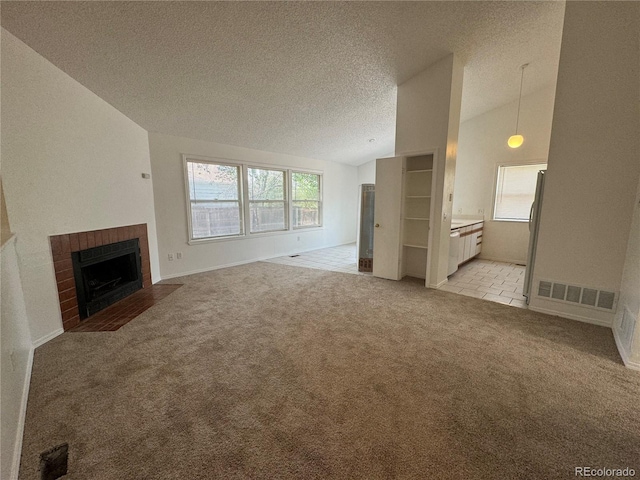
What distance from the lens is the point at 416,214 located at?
4426 mm

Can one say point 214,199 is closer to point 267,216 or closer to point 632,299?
point 267,216

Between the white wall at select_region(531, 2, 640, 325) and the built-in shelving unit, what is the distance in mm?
1572

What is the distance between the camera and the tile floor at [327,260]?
17.0ft

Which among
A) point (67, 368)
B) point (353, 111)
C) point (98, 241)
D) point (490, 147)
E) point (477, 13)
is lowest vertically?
point (67, 368)

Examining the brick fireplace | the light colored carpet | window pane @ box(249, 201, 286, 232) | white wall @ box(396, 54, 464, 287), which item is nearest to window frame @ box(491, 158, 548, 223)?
white wall @ box(396, 54, 464, 287)

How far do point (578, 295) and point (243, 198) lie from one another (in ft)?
17.3

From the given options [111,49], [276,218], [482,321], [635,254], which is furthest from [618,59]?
[276,218]

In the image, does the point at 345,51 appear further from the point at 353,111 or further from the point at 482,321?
the point at 482,321

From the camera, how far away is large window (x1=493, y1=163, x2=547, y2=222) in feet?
17.4

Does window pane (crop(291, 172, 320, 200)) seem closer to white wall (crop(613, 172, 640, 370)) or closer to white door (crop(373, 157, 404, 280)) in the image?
white door (crop(373, 157, 404, 280))

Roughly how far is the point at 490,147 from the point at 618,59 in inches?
129

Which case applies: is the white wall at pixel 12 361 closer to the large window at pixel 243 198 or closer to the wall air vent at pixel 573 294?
the large window at pixel 243 198

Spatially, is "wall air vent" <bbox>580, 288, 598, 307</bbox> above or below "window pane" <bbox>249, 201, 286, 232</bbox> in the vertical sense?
below

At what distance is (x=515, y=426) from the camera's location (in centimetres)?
149
